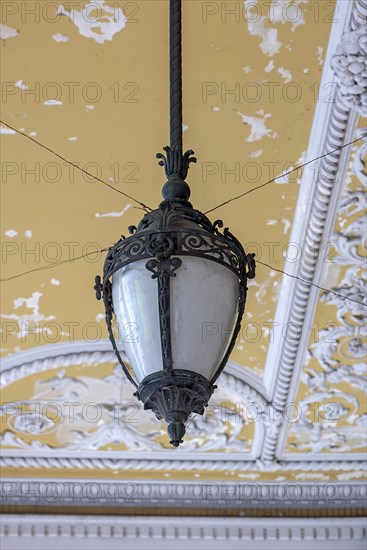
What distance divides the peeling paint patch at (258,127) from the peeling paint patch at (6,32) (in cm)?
89

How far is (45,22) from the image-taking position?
3.46 m

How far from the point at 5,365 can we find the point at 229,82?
6.10 feet

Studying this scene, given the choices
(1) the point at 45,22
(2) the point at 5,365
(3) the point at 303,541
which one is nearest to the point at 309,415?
(3) the point at 303,541

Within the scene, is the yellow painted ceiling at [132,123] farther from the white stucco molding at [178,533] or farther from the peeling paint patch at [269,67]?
the white stucco molding at [178,533]

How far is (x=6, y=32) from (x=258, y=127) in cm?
100

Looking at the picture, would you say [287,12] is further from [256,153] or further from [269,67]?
[256,153]

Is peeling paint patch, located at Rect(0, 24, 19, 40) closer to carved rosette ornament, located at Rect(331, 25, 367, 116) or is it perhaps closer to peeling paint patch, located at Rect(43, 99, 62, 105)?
peeling paint patch, located at Rect(43, 99, 62, 105)

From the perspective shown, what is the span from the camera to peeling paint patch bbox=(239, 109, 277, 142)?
378cm

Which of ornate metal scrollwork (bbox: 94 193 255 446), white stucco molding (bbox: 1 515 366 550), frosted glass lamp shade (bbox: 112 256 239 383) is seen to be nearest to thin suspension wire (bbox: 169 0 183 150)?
ornate metal scrollwork (bbox: 94 193 255 446)

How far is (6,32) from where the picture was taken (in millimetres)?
3473

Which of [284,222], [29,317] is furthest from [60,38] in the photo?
[29,317]

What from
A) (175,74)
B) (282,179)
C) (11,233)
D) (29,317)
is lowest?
(175,74)

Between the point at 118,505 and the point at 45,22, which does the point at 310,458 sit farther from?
the point at 45,22

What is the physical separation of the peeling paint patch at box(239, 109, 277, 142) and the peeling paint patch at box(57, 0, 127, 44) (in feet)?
1.95
